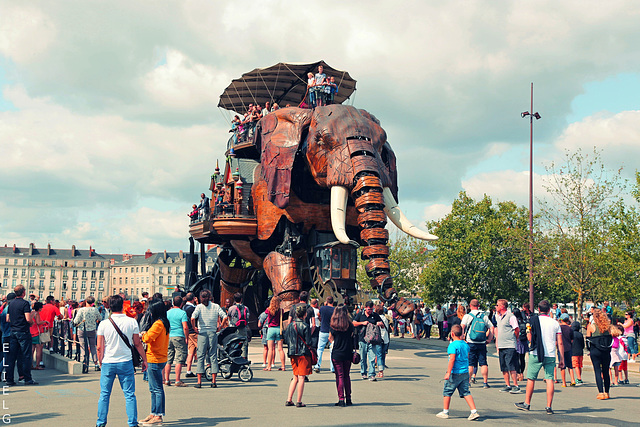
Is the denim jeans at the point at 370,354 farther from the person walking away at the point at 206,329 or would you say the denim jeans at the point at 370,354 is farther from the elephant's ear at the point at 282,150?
the elephant's ear at the point at 282,150

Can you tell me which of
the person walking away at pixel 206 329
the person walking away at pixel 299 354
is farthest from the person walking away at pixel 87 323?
the person walking away at pixel 299 354

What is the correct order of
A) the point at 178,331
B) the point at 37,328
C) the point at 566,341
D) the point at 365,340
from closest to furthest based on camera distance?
the point at 178,331 → the point at 566,341 → the point at 365,340 → the point at 37,328

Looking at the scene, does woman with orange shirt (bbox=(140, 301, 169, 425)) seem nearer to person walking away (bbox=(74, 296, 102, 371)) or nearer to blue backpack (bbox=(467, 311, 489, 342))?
person walking away (bbox=(74, 296, 102, 371))

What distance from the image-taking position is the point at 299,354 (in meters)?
9.96

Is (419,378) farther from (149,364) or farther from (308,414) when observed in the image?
(149,364)

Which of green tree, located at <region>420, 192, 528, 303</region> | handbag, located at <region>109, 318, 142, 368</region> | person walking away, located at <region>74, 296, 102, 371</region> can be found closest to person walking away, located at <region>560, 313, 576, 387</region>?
handbag, located at <region>109, 318, 142, 368</region>

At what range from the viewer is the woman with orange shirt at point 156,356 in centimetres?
869

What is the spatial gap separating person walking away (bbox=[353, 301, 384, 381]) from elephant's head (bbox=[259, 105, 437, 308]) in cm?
222

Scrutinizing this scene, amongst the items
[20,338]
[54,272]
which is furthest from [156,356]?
[54,272]

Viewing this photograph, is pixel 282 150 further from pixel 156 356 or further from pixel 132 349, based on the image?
pixel 132 349

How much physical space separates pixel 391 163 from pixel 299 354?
10.6 m

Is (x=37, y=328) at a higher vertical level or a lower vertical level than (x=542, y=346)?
lower

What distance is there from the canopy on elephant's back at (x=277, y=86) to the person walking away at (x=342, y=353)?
16823 millimetres

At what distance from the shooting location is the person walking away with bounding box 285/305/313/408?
32.6 feet
